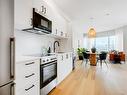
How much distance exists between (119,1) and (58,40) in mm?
2724

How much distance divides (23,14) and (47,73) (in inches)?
54.5

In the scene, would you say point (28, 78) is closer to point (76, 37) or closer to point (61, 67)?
point (61, 67)

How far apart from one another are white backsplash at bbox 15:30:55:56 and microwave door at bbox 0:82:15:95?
104cm

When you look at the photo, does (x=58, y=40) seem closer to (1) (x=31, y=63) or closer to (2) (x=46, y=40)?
(2) (x=46, y=40)

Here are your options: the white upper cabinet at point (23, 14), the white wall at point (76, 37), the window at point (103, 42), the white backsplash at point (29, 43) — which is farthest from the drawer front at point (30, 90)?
Result: the window at point (103, 42)

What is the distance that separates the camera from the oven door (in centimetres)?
258

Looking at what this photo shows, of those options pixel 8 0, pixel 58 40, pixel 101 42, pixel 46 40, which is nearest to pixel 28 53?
pixel 46 40

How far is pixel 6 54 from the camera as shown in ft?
5.22

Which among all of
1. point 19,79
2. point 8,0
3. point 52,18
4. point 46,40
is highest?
point 52,18

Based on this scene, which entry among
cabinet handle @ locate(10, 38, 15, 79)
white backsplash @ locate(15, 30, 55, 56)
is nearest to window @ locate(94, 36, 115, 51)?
white backsplash @ locate(15, 30, 55, 56)

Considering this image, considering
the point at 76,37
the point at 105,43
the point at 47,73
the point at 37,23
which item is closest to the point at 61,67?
the point at 47,73

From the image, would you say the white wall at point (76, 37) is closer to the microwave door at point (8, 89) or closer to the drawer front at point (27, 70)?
the drawer front at point (27, 70)

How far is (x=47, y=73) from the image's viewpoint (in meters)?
2.85

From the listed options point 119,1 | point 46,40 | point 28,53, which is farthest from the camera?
point 119,1
